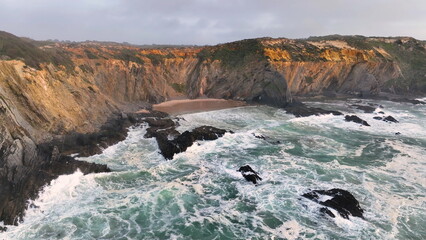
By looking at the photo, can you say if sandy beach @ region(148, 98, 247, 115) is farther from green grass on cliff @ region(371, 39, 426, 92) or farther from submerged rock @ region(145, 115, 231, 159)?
green grass on cliff @ region(371, 39, 426, 92)

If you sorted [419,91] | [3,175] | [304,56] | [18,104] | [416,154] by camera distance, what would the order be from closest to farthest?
[3,175] < [18,104] < [416,154] < [304,56] < [419,91]

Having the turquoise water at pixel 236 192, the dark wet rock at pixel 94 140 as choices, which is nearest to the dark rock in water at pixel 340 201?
the turquoise water at pixel 236 192

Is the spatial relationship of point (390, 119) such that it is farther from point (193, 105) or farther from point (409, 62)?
point (409, 62)

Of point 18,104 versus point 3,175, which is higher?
point 18,104

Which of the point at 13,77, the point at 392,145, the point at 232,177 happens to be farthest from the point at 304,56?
the point at 13,77

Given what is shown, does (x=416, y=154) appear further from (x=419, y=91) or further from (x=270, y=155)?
(x=419, y=91)

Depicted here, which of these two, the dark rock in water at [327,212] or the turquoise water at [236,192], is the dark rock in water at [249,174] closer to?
the turquoise water at [236,192]

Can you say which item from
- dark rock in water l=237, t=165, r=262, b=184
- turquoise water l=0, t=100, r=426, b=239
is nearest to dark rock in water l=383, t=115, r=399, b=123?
turquoise water l=0, t=100, r=426, b=239
